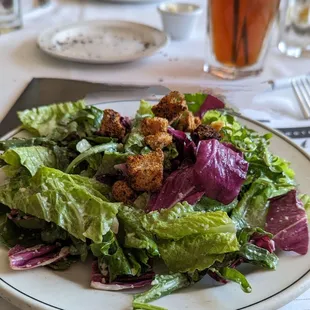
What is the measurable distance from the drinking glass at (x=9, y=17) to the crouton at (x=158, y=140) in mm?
1227

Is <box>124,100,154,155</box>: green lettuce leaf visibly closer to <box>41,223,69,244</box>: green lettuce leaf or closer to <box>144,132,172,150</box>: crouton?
<box>144,132,172,150</box>: crouton

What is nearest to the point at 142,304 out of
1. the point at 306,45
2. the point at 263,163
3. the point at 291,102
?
the point at 263,163

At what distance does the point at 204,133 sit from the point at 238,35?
72cm

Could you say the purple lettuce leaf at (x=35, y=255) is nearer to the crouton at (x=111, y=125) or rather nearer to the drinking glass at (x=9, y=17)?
the crouton at (x=111, y=125)

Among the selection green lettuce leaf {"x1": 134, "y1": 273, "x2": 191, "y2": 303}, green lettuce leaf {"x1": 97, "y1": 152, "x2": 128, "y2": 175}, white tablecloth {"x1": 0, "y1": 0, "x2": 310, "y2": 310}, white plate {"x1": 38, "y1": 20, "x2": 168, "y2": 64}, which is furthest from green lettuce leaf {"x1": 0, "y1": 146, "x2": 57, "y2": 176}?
white plate {"x1": 38, "y1": 20, "x2": 168, "y2": 64}

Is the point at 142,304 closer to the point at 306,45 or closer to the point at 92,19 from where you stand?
the point at 306,45

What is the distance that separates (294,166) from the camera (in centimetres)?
109

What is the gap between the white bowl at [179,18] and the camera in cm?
187

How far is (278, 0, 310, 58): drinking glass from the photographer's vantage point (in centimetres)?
187

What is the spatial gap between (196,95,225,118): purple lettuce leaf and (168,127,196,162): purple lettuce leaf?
205mm

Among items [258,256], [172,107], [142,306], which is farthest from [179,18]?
[142,306]

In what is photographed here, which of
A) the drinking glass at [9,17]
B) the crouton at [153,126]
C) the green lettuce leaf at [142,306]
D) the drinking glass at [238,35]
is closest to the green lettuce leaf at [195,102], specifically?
the crouton at [153,126]

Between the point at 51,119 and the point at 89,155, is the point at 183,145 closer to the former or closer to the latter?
the point at 89,155

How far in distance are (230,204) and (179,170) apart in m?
0.11
